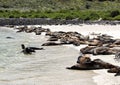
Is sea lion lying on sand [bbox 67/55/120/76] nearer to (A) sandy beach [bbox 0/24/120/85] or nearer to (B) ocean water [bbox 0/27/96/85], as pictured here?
(A) sandy beach [bbox 0/24/120/85]

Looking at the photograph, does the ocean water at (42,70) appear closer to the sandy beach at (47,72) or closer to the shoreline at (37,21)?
the sandy beach at (47,72)

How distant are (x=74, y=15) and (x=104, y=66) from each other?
6249 cm

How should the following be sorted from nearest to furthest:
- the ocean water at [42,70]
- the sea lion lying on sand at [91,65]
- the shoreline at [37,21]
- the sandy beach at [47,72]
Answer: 1. the sandy beach at [47,72]
2. the ocean water at [42,70]
3. the sea lion lying on sand at [91,65]
4. the shoreline at [37,21]

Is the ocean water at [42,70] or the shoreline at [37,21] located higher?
the shoreline at [37,21]

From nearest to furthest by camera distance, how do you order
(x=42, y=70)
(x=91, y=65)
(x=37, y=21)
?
(x=91, y=65) → (x=42, y=70) → (x=37, y=21)

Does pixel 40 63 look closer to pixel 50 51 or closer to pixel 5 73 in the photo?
pixel 5 73

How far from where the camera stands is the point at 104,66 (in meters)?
20.2

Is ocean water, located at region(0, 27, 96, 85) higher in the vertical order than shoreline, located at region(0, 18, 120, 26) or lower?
lower

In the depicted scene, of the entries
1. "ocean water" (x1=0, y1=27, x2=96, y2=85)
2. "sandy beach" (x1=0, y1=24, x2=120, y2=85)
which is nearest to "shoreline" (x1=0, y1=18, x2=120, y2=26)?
"ocean water" (x1=0, y1=27, x2=96, y2=85)

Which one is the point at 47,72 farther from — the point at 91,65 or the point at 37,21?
the point at 37,21

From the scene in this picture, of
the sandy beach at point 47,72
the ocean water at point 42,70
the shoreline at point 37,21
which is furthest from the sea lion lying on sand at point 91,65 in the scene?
the shoreline at point 37,21

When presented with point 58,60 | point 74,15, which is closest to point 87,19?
point 74,15

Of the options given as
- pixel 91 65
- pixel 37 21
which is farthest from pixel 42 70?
pixel 37 21

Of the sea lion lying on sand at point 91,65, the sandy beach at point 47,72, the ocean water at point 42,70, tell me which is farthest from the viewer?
the sea lion lying on sand at point 91,65
